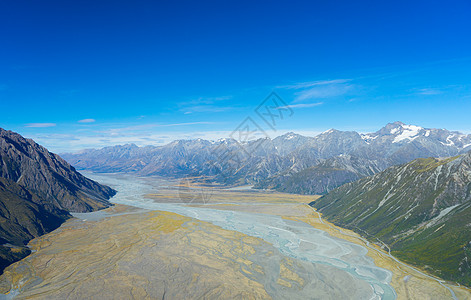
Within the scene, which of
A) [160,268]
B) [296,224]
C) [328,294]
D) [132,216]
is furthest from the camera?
[132,216]

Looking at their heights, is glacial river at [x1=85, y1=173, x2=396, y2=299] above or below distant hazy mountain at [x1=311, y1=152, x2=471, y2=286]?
below

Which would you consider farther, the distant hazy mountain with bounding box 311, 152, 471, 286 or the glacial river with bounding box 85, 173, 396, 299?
the distant hazy mountain with bounding box 311, 152, 471, 286

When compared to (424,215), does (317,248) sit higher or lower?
lower

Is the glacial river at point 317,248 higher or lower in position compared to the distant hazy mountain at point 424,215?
lower

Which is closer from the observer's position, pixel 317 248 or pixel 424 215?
pixel 317 248

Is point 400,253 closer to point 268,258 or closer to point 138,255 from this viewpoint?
point 268,258

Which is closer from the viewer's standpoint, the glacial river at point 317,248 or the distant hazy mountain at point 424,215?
the glacial river at point 317,248

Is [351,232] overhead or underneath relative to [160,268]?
underneath

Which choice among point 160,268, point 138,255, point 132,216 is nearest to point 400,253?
point 160,268
